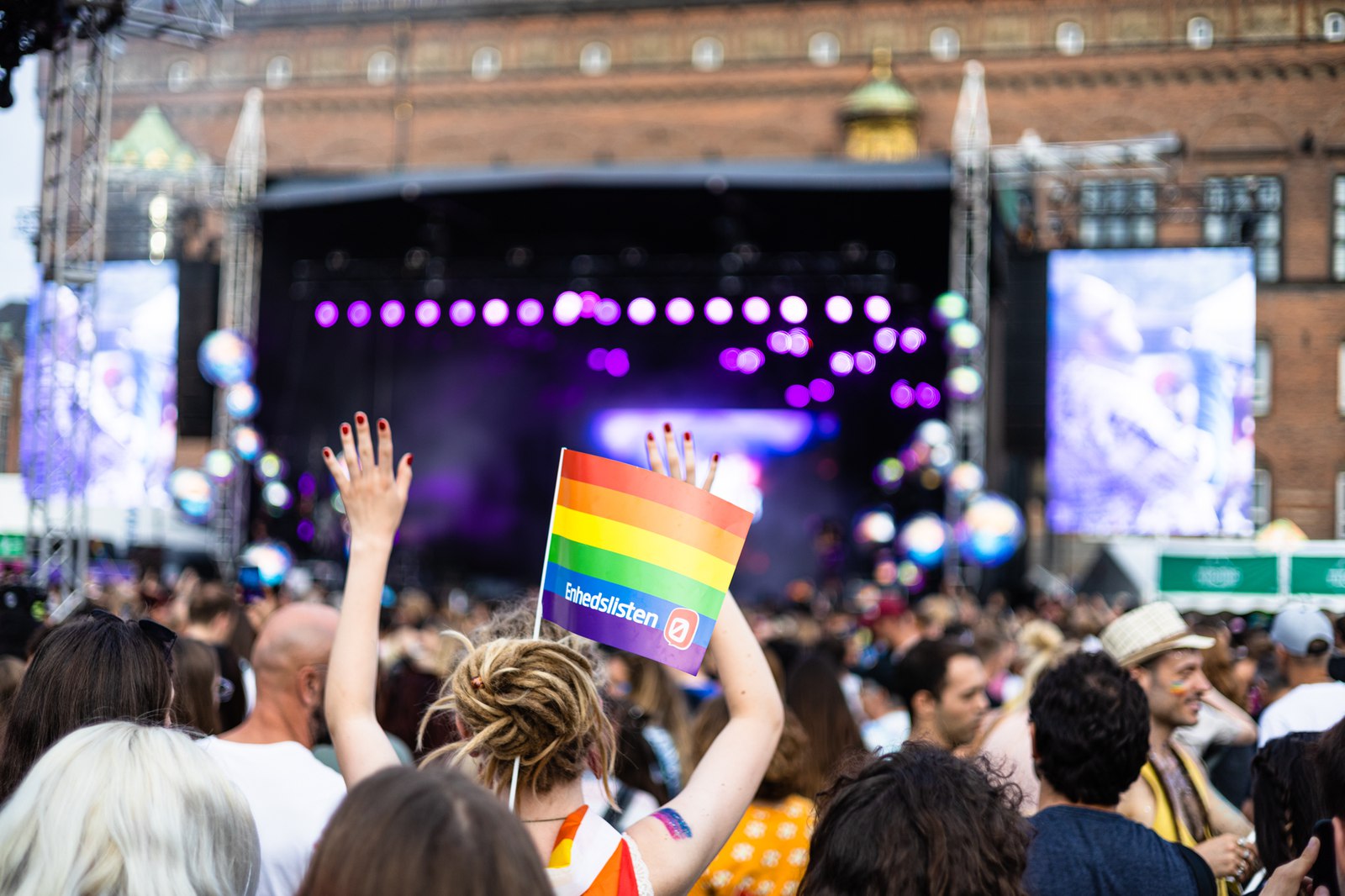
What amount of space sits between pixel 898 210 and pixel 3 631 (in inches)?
619

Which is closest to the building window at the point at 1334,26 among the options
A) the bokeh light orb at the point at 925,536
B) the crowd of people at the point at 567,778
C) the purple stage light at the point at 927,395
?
the purple stage light at the point at 927,395

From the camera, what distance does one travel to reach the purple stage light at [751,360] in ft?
73.4

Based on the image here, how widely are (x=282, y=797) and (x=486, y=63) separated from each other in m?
35.6

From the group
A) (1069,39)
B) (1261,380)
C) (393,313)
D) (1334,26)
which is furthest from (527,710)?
(1069,39)

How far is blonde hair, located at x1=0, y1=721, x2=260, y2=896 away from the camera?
6.79 ft

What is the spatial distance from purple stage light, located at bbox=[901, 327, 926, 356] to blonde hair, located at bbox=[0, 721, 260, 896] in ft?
61.5

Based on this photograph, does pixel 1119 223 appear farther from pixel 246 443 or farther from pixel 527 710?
pixel 527 710

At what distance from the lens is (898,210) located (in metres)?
19.3

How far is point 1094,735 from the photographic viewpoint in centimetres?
346

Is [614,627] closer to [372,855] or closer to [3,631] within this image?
[372,855]

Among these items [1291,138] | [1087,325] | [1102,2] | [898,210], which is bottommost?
[1087,325]

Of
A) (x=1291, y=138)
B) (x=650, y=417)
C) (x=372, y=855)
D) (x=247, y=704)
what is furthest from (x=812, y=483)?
(x=372, y=855)

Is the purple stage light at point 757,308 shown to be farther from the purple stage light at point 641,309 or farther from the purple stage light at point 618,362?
the purple stage light at point 618,362

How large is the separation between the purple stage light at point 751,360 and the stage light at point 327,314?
6.17m
